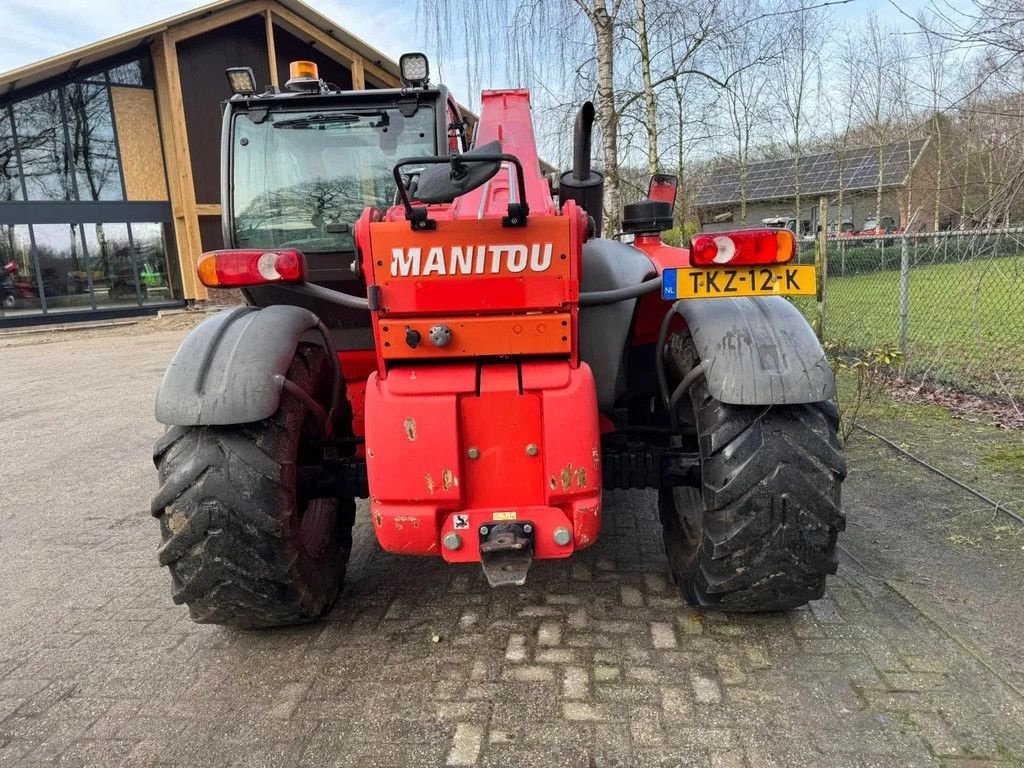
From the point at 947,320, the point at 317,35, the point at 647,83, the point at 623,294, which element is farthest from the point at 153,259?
the point at 623,294

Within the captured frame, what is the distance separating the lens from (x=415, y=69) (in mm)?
4086

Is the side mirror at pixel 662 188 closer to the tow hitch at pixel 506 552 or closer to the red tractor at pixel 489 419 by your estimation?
the red tractor at pixel 489 419

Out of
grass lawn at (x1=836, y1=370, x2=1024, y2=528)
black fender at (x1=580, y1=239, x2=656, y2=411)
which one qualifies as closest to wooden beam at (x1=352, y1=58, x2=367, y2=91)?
grass lawn at (x1=836, y1=370, x2=1024, y2=528)

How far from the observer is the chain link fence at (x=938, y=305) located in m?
4.38

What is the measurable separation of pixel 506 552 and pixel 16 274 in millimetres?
20002

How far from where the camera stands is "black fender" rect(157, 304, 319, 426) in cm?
248

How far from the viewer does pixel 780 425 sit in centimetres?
252

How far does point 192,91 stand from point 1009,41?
60.4ft

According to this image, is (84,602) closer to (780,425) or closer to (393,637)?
(393,637)

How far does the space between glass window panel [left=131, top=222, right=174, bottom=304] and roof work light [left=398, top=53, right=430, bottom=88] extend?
56.5 ft

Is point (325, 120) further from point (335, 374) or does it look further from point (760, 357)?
point (760, 357)

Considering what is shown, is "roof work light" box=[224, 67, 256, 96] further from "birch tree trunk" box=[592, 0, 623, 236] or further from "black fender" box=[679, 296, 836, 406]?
"birch tree trunk" box=[592, 0, 623, 236]

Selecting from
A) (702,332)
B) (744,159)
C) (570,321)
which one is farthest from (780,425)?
(744,159)

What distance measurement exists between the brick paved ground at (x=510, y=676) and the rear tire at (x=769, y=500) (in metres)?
0.30
